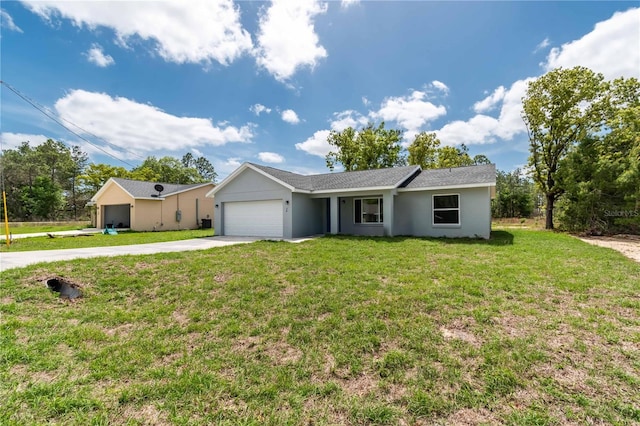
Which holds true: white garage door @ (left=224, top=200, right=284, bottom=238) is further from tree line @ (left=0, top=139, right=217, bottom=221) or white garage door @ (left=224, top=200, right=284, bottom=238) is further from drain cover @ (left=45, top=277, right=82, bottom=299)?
tree line @ (left=0, top=139, right=217, bottom=221)

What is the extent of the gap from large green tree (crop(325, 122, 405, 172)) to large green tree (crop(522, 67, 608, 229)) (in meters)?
14.1

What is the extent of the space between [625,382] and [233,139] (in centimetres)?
2992

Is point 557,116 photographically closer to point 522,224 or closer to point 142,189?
point 522,224

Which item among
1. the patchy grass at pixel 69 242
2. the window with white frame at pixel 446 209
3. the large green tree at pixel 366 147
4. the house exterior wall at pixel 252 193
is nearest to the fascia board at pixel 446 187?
the window with white frame at pixel 446 209

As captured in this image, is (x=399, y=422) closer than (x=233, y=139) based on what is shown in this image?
Yes

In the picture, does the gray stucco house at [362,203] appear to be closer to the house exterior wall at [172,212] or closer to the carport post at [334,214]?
the carport post at [334,214]

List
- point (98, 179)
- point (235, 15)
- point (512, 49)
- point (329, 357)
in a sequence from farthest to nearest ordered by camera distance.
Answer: point (98, 179) < point (512, 49) < point (235, 15) < point (329, 357)

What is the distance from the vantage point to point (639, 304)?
4438 mm

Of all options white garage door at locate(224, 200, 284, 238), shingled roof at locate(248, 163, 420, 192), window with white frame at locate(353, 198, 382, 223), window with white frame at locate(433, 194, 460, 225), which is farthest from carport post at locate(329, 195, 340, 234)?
window with white frame at locate(433, 194, 460, 225)

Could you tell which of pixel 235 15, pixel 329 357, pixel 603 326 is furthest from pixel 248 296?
pixel 235 15

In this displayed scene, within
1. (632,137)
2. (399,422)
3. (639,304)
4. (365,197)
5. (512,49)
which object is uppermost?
(512,49)

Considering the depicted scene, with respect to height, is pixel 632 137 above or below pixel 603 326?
above

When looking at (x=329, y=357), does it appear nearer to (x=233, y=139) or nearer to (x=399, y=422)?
(x=399, y=422)

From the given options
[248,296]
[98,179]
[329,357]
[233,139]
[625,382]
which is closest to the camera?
[625,382]
